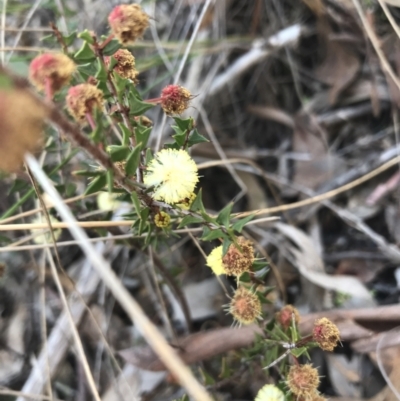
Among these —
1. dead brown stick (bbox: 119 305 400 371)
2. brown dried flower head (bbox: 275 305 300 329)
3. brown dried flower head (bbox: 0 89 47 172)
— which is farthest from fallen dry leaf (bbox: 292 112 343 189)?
brown dried flower head (bbox: 0 89 47 172)

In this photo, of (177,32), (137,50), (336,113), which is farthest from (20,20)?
(336,113)

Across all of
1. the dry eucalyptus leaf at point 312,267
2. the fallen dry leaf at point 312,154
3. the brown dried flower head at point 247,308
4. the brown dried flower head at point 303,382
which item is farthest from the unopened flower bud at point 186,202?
the fallen dry leaf at point 312,154

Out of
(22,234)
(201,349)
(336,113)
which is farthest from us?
(336,113)

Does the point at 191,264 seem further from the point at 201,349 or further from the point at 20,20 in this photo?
the point at 20,20

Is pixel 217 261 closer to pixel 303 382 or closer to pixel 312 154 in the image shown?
pixel 303 382

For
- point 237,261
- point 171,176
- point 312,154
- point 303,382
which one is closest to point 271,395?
point 303,382
